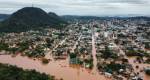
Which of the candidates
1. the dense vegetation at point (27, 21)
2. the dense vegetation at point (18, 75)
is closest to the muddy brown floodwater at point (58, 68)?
the dense vegetation at point (18, 75)

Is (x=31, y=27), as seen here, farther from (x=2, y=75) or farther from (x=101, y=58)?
(x=2, y=75)

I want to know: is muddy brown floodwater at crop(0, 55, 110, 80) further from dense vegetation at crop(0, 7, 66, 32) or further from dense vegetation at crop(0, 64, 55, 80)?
dense vegetation at crop(0, 7, 66, 32)

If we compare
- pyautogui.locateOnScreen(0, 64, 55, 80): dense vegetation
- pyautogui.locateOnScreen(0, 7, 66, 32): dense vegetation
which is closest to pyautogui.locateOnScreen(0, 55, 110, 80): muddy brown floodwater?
pyautogui.locateOnScreen(0, 64, 55, 80): dense vegetation

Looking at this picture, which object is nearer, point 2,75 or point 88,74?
point 2,75

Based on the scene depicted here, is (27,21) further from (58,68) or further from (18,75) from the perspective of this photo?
(18,75)

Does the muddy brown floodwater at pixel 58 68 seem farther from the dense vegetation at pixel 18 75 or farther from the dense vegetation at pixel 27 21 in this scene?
the dense vegetation at pixel 27 21

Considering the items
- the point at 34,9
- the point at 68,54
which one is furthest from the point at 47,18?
the point at 68,54
